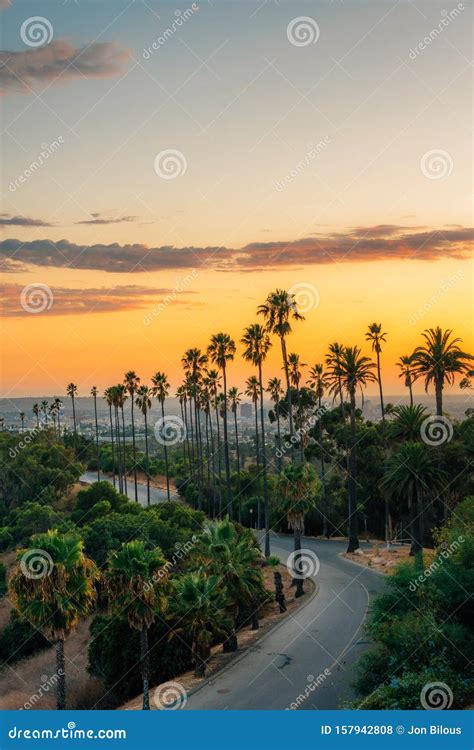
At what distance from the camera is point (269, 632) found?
120 ft

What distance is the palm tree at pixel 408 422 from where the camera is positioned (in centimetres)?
4547

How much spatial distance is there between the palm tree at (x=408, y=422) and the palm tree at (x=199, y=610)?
63.8ft

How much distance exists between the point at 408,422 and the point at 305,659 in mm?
19574

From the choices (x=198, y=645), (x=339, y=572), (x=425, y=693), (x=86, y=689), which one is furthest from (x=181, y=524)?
(x=425, y=693)

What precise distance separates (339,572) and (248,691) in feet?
75.3

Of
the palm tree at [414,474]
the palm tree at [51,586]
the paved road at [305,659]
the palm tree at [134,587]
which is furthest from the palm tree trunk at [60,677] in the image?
the palm tree at [414,474]

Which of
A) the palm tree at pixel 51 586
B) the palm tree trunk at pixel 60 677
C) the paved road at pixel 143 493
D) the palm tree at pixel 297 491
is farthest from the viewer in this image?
the paved road at pixel 143 493

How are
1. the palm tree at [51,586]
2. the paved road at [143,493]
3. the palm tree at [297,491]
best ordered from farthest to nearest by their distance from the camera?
the paved road at [143,493] < the palm tree at [297,491] < the palm tree at [51,586]

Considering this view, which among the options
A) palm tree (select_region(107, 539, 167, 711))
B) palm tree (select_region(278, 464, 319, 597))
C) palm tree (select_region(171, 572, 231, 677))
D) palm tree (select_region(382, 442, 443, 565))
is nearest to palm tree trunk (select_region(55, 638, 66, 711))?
palm tree (select_region(107, 539, 167, 711))

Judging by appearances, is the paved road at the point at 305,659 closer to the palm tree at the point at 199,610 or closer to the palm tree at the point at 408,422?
the palm tree at the point at 199,610

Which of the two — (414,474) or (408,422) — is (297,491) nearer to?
(414,474)

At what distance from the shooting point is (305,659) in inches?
1208

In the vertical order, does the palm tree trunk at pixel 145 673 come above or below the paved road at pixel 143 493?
above

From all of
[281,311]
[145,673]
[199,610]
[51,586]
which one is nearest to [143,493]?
[281,311]
